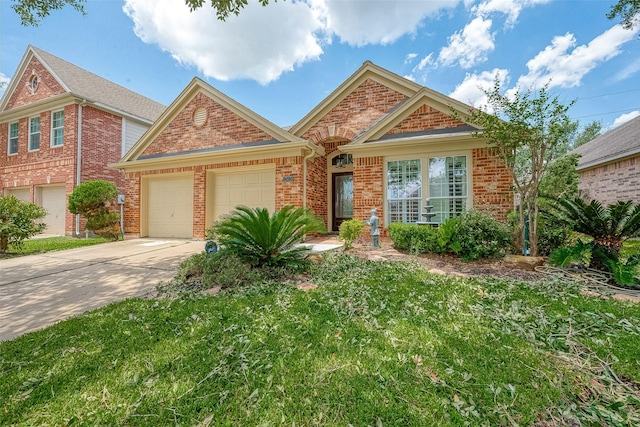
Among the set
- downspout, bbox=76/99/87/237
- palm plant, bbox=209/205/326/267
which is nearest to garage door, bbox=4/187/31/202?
downspout, bbox=76/99/87/237

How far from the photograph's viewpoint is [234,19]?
6.60m

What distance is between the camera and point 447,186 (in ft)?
24.2

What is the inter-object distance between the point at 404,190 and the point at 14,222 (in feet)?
36.4

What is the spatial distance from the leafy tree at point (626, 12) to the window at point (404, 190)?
7000 mm

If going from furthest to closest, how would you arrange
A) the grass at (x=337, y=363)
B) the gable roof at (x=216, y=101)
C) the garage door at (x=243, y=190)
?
1. the garage door at (x=243, y=190)
2. the gable roof at (x=216, y=101)
3. the grass at (x=337, y=363)

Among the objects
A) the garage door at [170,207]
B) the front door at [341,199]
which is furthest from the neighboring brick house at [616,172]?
the garage door at [170,207]

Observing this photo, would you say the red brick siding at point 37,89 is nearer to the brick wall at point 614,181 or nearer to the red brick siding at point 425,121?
the red brick siding at point 425,121

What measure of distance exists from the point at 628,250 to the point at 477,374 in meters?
7.01

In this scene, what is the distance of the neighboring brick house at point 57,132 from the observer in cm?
1195

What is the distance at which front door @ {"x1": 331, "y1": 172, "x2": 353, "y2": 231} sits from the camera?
415 inches

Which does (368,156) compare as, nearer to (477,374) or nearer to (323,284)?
(323,284)

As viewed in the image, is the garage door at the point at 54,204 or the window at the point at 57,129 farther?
the garage door at the point at 54,204

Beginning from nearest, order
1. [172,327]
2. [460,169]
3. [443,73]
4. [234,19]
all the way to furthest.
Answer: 1. [172,327]
2. [234,19]
3. [460,169]
4. [443,73]

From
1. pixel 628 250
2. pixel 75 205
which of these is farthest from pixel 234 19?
pixel 628 250
